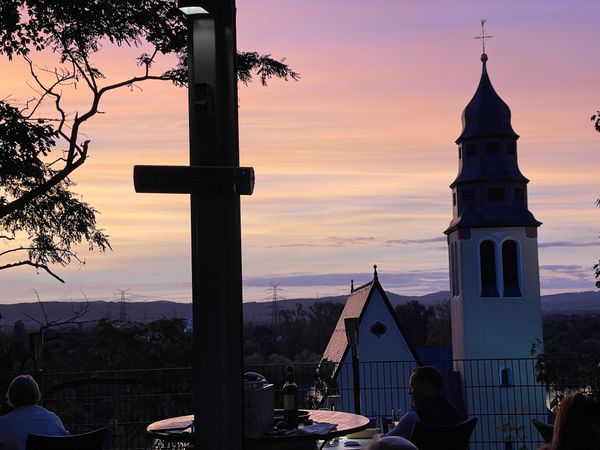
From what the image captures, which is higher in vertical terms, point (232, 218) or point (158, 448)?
point (232, 218)

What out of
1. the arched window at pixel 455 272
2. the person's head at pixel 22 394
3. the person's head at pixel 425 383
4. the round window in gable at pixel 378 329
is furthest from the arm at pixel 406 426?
the arched window at pixel 455 272

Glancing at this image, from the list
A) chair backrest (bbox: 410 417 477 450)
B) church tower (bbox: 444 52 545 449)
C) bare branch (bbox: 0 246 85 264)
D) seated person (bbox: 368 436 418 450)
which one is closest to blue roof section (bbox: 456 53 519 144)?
church tower (bbox: 444 52 545 449)

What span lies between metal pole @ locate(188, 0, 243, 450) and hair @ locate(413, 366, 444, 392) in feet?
5.58

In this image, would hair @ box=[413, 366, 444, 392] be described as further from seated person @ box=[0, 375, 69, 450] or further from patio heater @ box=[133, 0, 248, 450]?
seated person @ box=[0, 375, 69, 450]

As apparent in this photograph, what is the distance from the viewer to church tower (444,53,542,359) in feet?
139

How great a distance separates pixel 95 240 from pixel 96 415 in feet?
10.2

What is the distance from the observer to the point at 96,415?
9.98m

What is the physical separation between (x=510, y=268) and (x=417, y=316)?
2721 centimetres

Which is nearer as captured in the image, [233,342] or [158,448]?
[233,342]

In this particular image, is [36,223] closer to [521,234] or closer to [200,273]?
[200,273]

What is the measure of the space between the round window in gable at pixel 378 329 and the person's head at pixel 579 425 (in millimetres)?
33403

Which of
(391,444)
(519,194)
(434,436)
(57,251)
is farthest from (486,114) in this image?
(391,444)

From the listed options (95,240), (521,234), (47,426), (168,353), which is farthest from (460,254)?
(47,426)

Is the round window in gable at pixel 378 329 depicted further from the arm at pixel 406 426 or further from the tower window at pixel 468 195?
the arm at pixel 406 426
